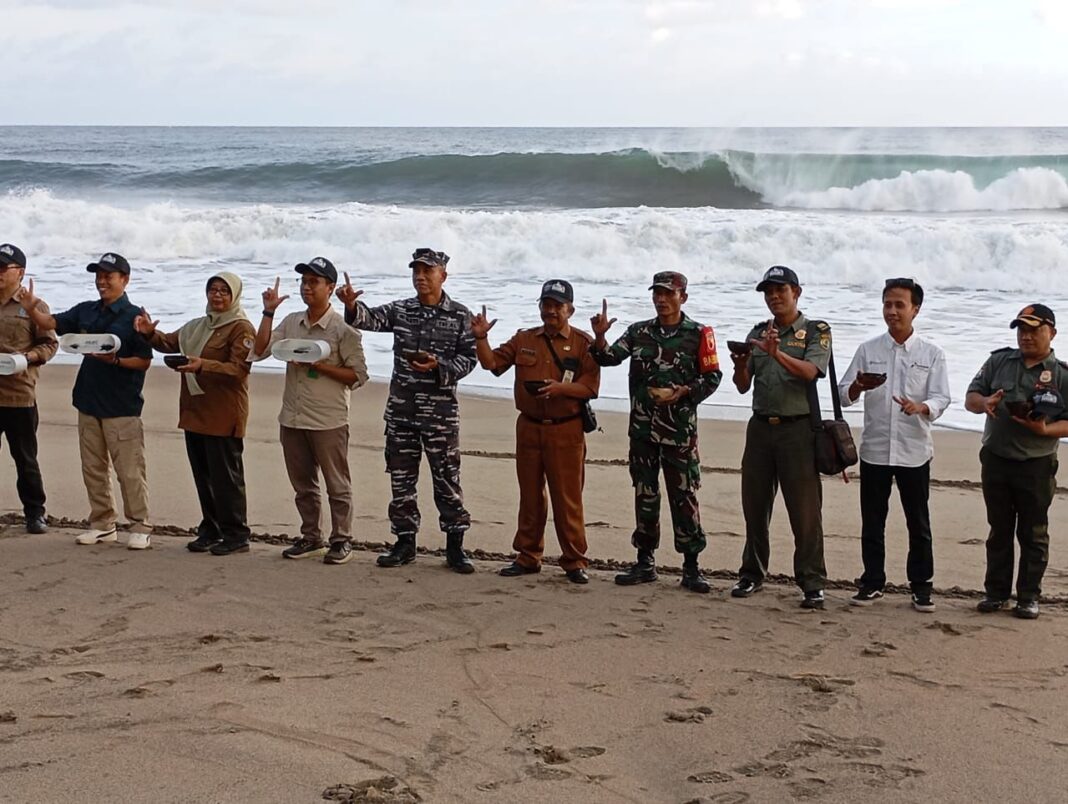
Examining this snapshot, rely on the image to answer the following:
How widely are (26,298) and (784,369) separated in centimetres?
442

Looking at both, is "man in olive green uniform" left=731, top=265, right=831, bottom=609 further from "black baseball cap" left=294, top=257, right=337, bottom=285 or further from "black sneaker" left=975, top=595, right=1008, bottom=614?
"black baseball cap" left=294, top=257, right=337, bottom=285

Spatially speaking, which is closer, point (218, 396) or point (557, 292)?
point (557, 292)

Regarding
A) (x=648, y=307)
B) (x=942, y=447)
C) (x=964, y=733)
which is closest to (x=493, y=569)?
(x=964, y=733)

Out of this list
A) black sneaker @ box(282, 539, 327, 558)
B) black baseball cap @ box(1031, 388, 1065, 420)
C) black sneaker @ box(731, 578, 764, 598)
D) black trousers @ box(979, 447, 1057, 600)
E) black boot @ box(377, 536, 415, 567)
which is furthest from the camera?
black sneaker @ box(282, 539, 327, 558)

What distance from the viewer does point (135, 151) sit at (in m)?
44.2

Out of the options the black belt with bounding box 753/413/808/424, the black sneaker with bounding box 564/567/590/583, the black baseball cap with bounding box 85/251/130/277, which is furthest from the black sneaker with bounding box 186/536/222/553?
the black belt with bounding box 753/413/808/424

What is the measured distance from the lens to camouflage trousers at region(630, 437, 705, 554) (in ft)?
20.2

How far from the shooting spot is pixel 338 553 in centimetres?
664

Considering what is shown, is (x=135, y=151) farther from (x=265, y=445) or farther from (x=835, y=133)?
(x=265, y=445)

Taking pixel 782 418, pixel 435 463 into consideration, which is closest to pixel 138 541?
pixel 435 463

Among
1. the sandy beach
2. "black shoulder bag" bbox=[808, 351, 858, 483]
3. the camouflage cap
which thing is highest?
the camouflage cap

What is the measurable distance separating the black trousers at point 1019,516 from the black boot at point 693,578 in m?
1.41

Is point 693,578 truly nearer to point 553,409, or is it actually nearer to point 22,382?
point 553,409

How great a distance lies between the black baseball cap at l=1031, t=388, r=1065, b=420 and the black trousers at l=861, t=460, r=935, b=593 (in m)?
0.58
